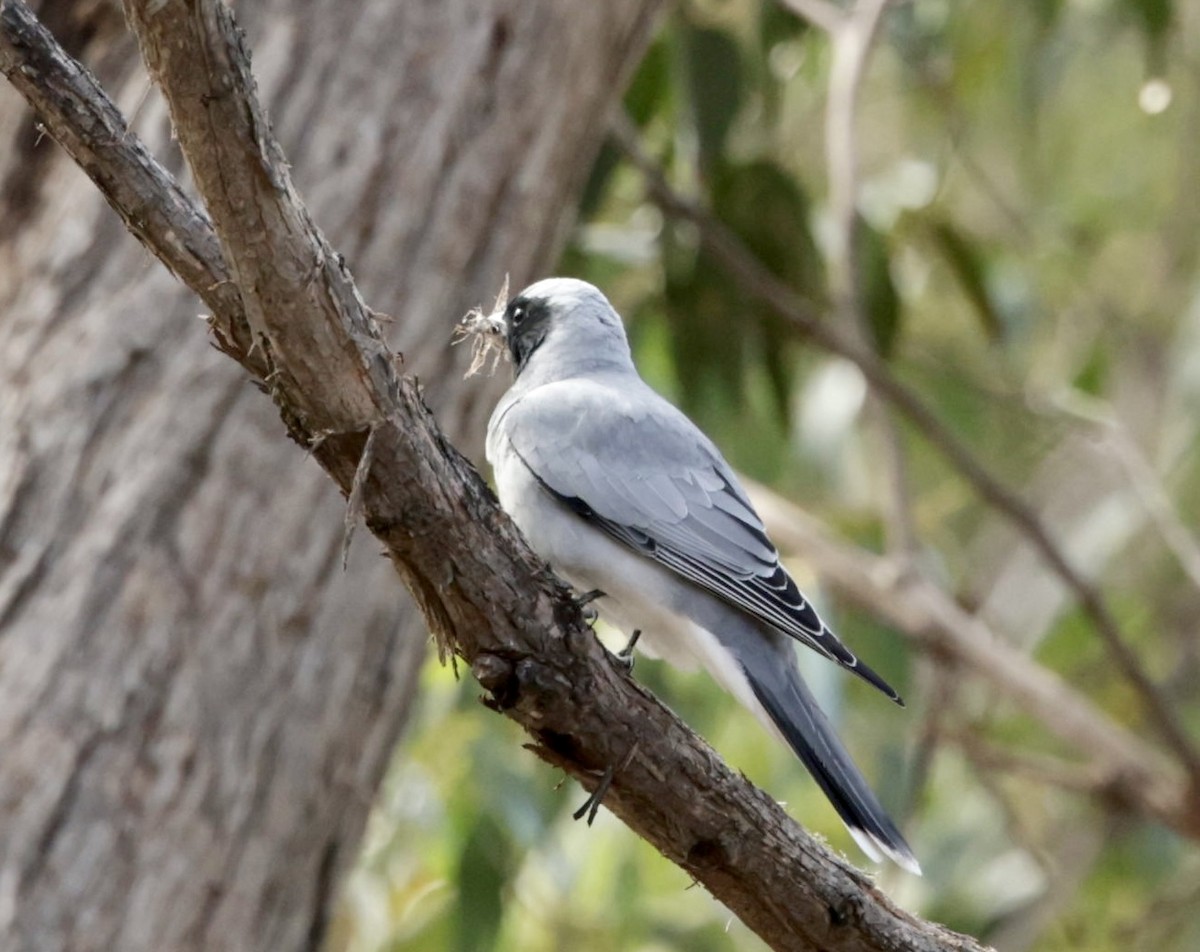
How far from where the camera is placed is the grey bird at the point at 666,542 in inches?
95.1

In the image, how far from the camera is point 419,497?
6.15 ft

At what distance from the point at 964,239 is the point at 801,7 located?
2.76ft

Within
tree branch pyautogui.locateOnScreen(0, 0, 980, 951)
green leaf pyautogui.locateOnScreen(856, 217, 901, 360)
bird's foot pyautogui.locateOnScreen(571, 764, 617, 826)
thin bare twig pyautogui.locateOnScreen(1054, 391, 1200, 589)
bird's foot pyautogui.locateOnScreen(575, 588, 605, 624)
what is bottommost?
bird's foot pyautogui.locateOnScreen(571, 764, 617, 826)

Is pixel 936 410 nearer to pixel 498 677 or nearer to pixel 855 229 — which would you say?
pixel 855 229

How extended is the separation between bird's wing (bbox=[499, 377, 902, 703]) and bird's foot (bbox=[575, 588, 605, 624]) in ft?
0.45

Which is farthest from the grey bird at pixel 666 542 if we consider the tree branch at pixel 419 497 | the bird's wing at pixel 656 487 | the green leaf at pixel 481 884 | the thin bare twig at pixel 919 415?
the thin bare twig at pixel 919 415

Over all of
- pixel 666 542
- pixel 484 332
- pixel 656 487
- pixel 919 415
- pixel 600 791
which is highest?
pixel 919 415

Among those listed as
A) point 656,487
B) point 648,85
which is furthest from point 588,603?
point 648,85

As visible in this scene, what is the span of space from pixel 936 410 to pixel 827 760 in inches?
126

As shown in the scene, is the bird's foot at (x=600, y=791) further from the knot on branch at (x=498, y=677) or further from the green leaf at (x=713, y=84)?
the green leaf at (x=713, y=84)

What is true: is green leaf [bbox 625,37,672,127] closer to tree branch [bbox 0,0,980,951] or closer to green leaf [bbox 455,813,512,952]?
green leaf [bbox 455,813,512,952]

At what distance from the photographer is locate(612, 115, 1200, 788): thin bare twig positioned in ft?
14.8

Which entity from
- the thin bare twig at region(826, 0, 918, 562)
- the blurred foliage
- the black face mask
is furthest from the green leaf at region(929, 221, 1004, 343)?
the black face mask

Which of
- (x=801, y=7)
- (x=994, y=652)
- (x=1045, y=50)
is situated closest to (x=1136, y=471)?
(x=994, y=652)
